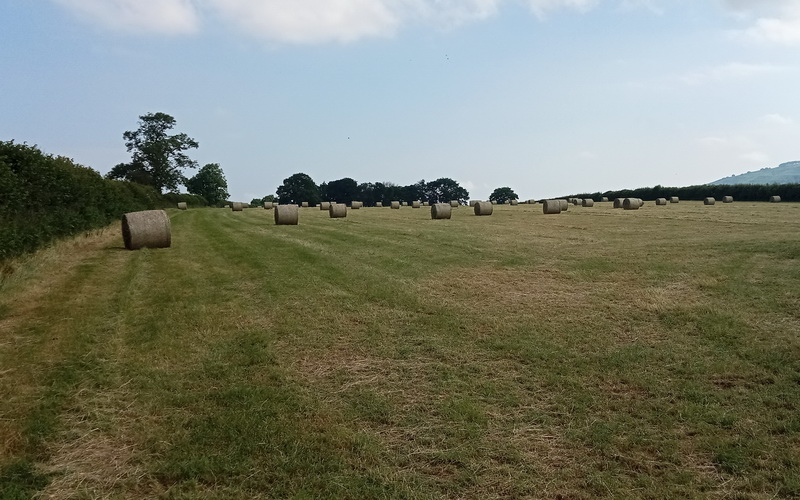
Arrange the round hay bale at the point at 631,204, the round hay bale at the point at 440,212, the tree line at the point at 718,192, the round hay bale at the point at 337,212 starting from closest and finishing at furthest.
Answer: the round hay bale at the point at 440,212 < the round hay bale at the point at 337,212 < the round hay bale at the point at 631,204 < the tree line at the point at 718,192

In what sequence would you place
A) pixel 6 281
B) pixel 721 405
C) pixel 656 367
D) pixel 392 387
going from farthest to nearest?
pixel 6 281
pixel 656 367
pixel 392 387
pixel 721 405

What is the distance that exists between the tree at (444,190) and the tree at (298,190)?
29848 millimetres

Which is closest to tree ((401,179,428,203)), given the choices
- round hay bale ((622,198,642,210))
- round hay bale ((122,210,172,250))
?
round hay bale ((622,198,642,210))

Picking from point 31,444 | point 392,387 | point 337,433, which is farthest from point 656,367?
point 31,444

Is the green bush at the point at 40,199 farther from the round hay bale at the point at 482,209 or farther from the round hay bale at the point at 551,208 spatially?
the round hay bale at the point at 551,208

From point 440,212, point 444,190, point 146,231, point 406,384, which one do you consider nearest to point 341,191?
point 444,190

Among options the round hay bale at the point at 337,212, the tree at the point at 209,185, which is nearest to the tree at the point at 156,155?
the tree at the point at 209,185

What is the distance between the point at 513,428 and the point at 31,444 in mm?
4399

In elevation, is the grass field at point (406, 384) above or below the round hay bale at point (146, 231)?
below

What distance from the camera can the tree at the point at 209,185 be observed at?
116375 millimetres

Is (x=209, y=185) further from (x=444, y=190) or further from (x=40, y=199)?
(x=40, y=199)

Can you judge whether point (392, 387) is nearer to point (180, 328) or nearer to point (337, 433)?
point (337, 433)

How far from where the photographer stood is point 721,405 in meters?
5.79

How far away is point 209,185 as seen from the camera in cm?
11688
